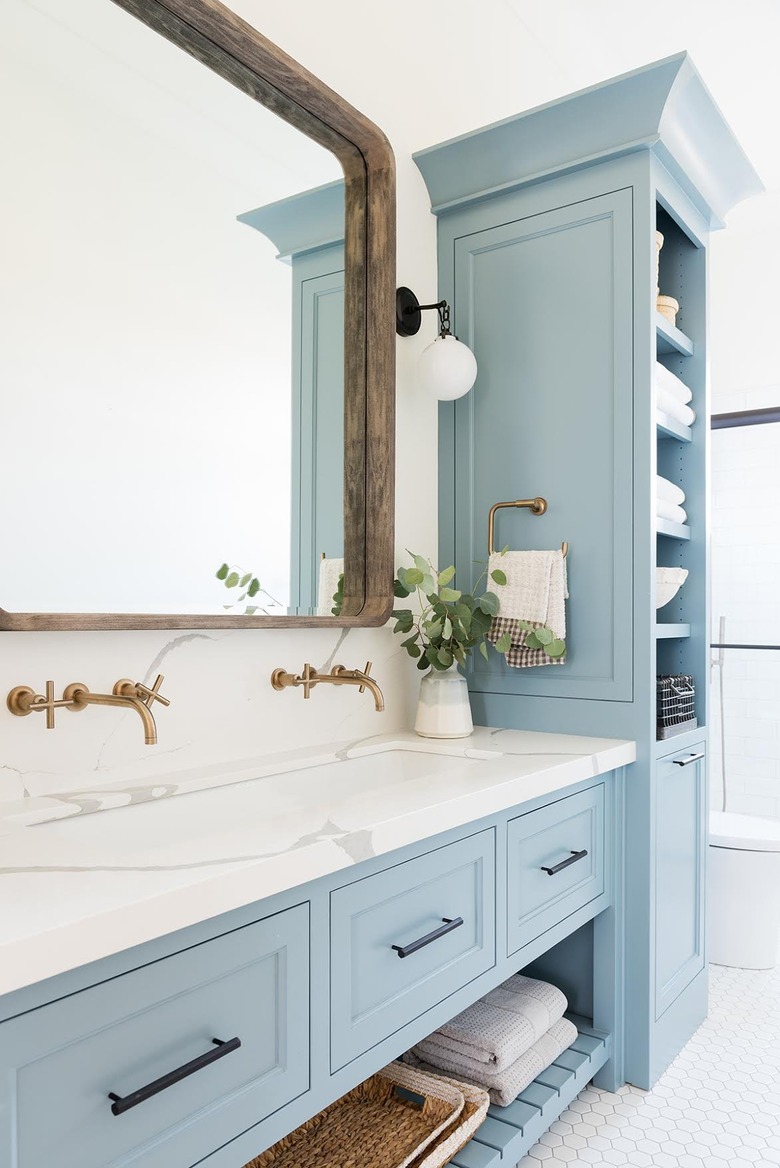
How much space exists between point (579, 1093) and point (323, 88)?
2.26 metres

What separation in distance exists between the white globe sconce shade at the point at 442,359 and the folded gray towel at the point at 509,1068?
143cm

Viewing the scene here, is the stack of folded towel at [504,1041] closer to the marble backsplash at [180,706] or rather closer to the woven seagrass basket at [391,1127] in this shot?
the woven seagrass basket at [391,1127]

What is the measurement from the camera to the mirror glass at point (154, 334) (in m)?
1.31

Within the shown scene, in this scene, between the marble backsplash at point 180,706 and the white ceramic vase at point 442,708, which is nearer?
the marble backsplash at point 180,706

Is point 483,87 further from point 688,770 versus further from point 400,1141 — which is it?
point 400,1141

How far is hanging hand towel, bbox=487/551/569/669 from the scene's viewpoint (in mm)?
2020

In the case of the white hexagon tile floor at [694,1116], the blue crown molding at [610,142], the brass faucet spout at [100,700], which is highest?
the blue crown molding at [610,142]

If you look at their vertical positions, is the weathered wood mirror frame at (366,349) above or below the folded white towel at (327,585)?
above

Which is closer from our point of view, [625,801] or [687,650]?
[625,801]

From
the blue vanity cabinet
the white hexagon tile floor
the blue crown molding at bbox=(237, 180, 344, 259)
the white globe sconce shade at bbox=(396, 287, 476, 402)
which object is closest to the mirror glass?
the blue crown molding at bbox=(237, 180, 344, 259)

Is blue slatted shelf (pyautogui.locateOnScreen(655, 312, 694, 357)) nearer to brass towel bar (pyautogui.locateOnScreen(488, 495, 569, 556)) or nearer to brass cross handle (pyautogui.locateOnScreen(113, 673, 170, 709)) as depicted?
brass towel bar (pyautogui.locateOnScreen(488, 495, 569, 556))

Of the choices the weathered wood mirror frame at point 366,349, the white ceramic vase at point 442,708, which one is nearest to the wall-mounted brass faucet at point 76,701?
the weathered wood mirror frame at point 366,349

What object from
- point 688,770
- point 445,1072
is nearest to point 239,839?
point 445,1072

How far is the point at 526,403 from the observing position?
214 cm
